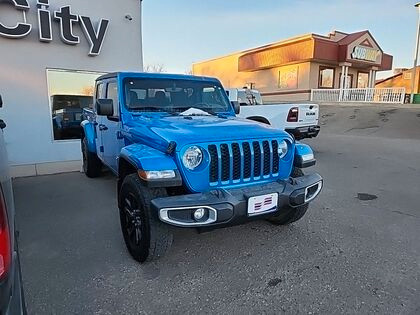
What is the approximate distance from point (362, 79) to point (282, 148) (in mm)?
26437

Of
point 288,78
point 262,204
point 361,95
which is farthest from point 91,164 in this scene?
point 288,78

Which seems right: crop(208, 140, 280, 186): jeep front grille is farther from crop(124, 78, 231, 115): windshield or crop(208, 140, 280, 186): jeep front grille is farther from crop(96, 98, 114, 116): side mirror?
crop(96, 98, 114, 116): side mirror

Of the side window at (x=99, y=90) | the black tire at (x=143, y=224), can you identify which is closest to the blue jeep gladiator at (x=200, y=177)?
the black tire at (x=143, y=224)

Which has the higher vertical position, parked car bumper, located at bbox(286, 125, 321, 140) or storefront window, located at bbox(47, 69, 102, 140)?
storefront window, located at bbox(47, 69, 102, 140)

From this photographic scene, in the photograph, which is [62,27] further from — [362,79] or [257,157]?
[362,79]

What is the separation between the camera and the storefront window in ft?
22.0

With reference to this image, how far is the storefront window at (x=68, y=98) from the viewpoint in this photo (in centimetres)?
671

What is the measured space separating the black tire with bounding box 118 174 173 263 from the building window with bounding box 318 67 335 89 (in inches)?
897

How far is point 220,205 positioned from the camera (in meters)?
2.59

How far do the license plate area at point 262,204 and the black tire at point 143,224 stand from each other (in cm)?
76

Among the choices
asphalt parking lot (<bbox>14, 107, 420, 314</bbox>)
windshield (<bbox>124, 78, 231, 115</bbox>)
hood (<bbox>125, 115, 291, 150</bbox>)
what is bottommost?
asphalt parking lot (<bbox>14, 107, 420, 314</bbox>)

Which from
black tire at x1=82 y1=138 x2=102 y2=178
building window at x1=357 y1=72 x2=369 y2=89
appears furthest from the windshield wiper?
building window at x1=357 y1=72 x2=369 y2=89

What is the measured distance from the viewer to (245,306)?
2.45 meters

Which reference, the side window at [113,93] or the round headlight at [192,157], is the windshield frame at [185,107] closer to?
the side window at [113,93]
